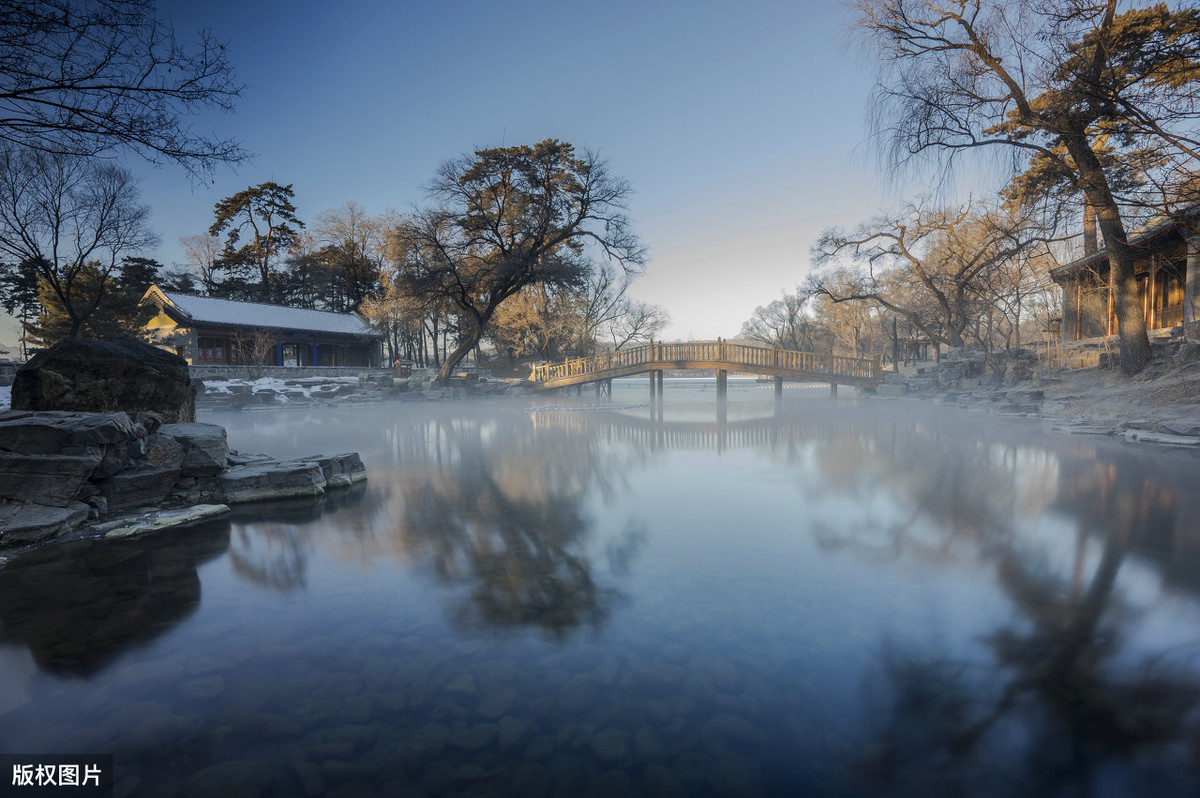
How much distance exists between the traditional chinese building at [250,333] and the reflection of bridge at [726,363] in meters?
16.8

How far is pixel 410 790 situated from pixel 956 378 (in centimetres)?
2529

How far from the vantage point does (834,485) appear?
293 inches

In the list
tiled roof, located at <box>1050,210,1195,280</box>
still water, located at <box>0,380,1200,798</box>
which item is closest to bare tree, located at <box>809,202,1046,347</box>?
tiled roof, located at <box>1050,210,1195,280</box>

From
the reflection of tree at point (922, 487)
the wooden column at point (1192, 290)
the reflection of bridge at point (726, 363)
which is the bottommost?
the reflection of tree at point (922, 487)

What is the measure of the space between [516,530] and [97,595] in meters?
3.17

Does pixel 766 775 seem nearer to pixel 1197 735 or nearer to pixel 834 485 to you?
pixel 1197 735

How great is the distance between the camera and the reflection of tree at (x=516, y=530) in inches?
145

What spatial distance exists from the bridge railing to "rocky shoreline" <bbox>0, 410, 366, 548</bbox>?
17.4 m

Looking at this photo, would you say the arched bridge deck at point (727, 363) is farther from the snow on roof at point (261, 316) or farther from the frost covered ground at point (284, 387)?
the snow on roof at point (261, 316)

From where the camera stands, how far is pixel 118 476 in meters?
5.91

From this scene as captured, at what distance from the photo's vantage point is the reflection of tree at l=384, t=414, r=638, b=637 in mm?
3695

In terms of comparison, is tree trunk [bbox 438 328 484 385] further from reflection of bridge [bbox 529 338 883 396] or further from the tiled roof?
the tiled roof

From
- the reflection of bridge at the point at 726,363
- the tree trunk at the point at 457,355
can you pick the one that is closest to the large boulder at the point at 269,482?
the reflection of bridge at the point at 726,363

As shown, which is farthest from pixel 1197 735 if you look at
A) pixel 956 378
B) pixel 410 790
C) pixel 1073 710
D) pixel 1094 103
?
pixel 956 378
